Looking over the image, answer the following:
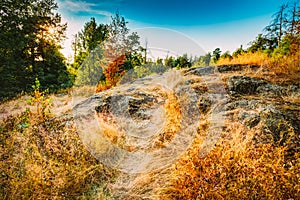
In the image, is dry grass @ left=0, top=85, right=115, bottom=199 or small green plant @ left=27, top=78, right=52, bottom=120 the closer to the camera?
dry grass @ left=0, top=85, right=115, bottom=199

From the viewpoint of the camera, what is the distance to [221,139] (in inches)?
112

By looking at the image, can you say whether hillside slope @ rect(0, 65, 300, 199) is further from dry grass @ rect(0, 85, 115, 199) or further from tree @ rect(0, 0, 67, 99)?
tree @ rect(0, 0, 67, 99)

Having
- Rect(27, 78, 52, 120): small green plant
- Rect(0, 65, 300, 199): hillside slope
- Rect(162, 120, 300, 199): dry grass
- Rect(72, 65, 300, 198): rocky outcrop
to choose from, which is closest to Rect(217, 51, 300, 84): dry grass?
Rect(0, 65, 300, 199): hillside slope

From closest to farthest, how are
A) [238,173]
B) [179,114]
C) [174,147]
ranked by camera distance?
[238,173] → [174,147] → [179,114]

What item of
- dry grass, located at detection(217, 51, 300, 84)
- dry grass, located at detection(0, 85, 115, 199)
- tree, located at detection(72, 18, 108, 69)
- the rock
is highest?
tree, located at detection(72, 18, 108, 69)

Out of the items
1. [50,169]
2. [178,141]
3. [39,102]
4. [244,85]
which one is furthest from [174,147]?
[39,102]

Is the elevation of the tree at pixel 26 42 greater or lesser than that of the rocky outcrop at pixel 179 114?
greater

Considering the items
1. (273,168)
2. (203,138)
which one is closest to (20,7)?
(203,138)

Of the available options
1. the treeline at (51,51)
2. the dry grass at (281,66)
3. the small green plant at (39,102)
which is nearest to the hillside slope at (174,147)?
the dry grass at (281,66)

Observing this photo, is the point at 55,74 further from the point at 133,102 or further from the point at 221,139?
the point at 221,139

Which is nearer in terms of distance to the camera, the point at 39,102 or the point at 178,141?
the point at 178,141

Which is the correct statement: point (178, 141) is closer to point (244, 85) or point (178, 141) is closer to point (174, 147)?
point (174, 147)

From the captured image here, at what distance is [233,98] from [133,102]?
228 centimetres

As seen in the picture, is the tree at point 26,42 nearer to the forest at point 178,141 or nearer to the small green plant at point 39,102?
the small green plant at point 39,102
